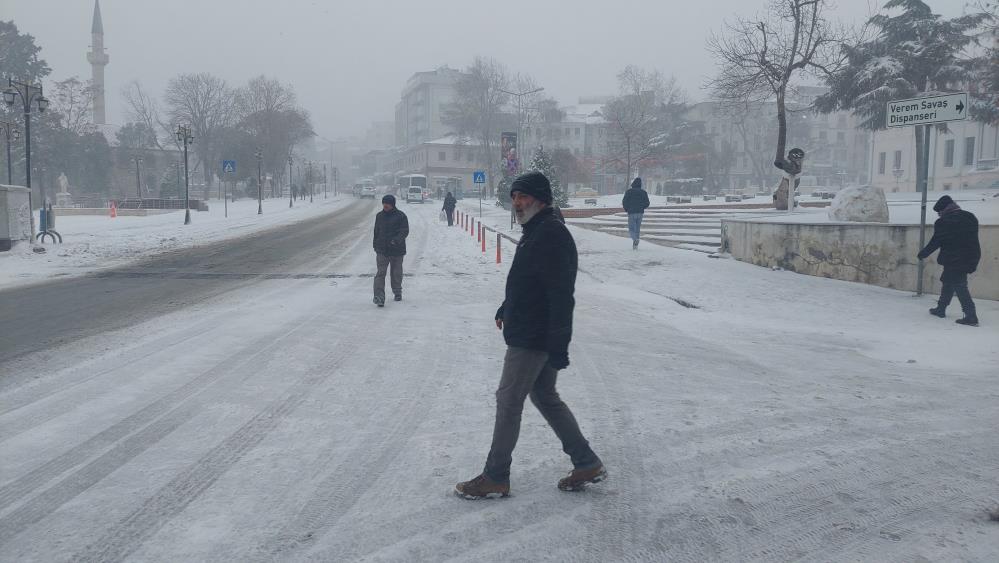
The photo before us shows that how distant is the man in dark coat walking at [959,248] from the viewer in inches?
382

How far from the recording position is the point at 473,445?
5.08 metres

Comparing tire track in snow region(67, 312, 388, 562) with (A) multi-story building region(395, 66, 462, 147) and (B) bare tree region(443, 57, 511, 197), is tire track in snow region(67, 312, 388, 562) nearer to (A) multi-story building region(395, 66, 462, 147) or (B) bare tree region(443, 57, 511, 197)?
(B) bare tree region(443, 57, 511, 197)

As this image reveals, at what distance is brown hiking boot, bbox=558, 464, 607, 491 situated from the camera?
14.1ft

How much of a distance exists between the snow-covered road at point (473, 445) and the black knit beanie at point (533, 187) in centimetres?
175

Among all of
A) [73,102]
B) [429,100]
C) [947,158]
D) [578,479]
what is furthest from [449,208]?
[429,100]

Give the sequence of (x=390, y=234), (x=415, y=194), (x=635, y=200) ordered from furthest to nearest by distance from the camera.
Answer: (x=415, y=194) → (x=635, y=200) → (x=390, y=234)

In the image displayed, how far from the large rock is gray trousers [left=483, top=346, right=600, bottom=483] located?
39.8ft

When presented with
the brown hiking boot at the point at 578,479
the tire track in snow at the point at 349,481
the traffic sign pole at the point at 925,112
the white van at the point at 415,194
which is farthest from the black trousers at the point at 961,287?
the white van at the point at 415,194

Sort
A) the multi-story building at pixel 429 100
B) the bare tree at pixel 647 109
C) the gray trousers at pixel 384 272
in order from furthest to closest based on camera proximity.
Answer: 1. the multi-story building at pixel 429 100
2. the bare tree at pixel 647 109
3. the gray trousers at pixel 384 272

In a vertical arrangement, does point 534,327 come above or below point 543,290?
below

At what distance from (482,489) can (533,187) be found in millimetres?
1766

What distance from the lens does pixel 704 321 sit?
425 inches

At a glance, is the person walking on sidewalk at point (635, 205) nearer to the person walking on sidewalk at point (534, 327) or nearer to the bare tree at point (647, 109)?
the person walking on sidewalk at point (534, 327)

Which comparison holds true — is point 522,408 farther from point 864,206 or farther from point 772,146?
point 772,146
